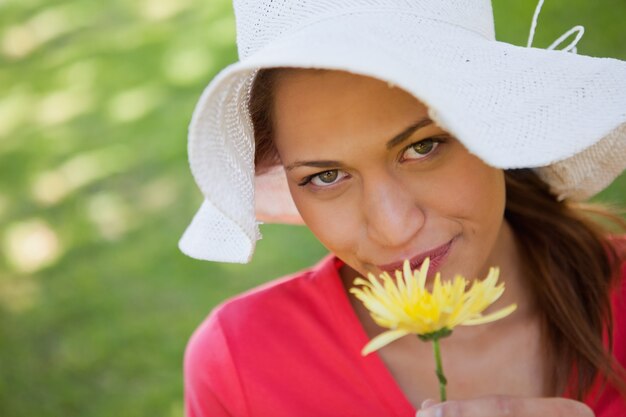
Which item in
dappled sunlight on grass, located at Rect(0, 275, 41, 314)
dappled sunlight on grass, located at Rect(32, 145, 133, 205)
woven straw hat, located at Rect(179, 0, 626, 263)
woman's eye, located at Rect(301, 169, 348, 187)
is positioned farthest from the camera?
dappled sunlight on grass, located at Rect(32, 145, 133, 205)

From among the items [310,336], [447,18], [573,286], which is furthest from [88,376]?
[447,18]

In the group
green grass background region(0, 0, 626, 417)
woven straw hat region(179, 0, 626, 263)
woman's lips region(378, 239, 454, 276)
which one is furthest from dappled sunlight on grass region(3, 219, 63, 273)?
woman's lips region(378, 239, 454, 276)

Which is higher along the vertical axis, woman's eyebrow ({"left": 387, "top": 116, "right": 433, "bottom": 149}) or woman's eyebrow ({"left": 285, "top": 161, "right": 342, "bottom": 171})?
woman's eyebrow ({"left": 387, "top": 116, "right": 433, "bottom": 149})

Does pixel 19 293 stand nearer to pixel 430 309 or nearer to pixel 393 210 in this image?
pixel 393 210

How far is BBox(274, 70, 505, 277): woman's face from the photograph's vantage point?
1.55 metres

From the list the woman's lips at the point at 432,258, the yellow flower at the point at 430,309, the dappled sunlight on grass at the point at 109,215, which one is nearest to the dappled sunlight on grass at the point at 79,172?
the dappled sunlight on grass at the point at 109,215

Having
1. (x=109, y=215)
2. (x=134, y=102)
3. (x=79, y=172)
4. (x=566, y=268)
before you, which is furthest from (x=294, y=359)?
(x=134, y=102)

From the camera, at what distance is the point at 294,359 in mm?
2006

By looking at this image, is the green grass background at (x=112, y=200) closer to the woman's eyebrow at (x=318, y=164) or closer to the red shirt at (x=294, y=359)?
the red shirt at (x=294, y=359)

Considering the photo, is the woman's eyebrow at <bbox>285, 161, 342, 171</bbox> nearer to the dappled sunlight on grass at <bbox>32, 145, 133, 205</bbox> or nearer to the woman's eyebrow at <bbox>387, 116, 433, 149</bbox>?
the woman's eyebrow at <bbox>387, 116, 433, 149</bbox>

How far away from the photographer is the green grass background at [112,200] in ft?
11.7

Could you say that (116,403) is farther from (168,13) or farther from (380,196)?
(168,13)

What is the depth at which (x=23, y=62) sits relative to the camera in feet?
18.3

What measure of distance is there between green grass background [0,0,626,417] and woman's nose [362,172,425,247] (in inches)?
71.6
